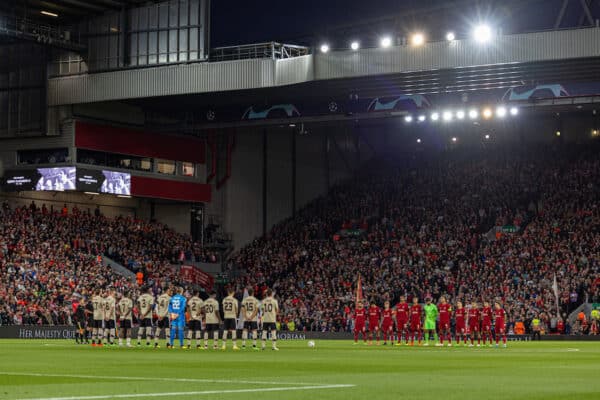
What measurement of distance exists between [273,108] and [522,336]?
77.0 ft

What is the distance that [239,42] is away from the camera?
6706cm

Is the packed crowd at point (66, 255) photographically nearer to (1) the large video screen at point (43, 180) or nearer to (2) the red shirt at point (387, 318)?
(1) the large video screen at point (43, 180)

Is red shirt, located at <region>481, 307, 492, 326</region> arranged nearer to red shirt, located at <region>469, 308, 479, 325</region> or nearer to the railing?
red shirt, located at <region>469, 308, 479, 325</region>

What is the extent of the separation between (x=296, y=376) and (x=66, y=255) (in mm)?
44989

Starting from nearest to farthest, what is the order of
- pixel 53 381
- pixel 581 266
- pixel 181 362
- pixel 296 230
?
pixel 53 381
pixel 181 362
pixel 581 266
pixel 296 230

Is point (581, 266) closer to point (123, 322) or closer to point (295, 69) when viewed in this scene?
point (295, 69)

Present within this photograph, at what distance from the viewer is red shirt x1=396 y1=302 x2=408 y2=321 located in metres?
45.6

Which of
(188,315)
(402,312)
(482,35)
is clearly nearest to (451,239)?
(482,35)

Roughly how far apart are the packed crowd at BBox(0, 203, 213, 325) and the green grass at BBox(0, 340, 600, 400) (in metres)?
25.4

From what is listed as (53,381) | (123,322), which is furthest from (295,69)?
(53,381)

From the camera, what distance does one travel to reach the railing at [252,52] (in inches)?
2457

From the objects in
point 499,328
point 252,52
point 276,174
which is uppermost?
point 252,52

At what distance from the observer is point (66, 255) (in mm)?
63750

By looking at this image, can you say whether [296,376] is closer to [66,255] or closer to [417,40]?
[417,40]
